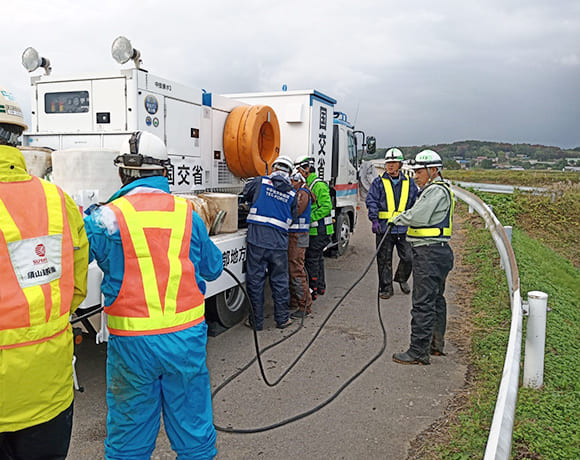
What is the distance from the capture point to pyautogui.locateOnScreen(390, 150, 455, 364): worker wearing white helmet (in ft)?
16.2

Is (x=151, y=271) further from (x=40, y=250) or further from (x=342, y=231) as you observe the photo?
(x=342, y=231)

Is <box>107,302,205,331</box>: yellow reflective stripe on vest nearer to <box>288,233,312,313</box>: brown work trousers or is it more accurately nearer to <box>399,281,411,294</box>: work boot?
<box>288,233,312,313</box>: brown work trousers

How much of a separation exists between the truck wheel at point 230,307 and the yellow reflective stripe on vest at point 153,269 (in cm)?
311

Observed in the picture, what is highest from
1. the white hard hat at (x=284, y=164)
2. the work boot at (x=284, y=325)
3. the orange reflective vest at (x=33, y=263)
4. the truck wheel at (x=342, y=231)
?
the white hard hat at (x=284, y=164)

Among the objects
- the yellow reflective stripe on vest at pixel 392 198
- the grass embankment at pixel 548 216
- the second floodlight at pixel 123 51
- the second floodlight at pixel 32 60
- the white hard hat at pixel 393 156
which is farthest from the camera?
the grass embankment at pixel 548 216

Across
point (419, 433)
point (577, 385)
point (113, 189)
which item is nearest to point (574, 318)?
point (577, 385)

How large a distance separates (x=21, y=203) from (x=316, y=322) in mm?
4711

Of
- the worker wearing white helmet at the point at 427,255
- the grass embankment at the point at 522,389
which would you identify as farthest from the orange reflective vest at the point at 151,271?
the worker wearing white helmet at the point at 427,255

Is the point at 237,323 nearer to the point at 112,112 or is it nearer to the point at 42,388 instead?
the point at 112,112

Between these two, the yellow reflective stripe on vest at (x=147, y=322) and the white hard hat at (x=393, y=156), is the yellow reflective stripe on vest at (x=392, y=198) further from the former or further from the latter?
the yellow reflective stripe on vest at (x=147, y=322)

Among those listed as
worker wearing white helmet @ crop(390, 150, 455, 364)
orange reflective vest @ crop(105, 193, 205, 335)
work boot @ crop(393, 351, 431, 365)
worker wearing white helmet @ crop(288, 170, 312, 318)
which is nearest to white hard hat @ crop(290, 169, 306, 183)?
worker wearing white helmet @ crop(288, 170, 312, 318)

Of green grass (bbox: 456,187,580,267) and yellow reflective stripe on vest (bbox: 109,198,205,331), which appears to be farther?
green grass (bbox: 456,187,580,267)

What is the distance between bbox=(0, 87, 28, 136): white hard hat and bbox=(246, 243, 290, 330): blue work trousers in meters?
3.80

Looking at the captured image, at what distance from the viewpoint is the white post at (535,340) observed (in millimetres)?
3934
